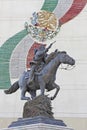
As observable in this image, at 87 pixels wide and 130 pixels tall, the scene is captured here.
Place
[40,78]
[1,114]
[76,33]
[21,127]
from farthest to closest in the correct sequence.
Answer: [76,33] < [1,114] < [40,78] < [21,127]

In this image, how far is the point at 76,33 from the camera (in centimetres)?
1998

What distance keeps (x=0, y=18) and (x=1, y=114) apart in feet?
12.6

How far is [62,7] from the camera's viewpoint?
20484mm

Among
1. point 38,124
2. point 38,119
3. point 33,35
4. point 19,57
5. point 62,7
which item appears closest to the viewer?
point 38,124

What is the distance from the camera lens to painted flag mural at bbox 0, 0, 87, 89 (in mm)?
19719

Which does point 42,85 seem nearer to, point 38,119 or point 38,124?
point 38,119

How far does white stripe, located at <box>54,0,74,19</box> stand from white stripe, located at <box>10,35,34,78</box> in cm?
146

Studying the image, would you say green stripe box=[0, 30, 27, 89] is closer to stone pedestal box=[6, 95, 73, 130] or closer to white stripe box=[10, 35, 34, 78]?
white stripe box=[10, 35, 34, 78]

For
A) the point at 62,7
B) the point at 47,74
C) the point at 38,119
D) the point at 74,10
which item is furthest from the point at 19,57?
the point at 38,119

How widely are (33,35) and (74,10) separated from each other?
6.12 ft

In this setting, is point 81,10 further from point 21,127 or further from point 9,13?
point 21,127

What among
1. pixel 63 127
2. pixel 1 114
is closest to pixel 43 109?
pixel 63 127

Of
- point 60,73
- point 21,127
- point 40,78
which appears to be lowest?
point 21,127

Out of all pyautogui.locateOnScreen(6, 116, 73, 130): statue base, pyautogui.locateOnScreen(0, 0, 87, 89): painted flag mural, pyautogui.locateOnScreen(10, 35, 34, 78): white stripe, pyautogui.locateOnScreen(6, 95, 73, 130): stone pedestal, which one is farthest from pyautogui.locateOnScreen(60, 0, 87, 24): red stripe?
pyautogui.locateOnScreen(6, 116, 73, 130): statue base
